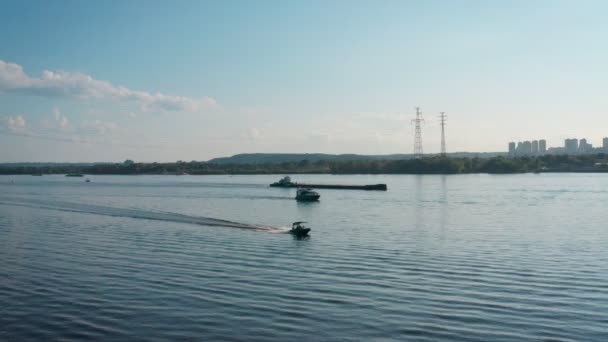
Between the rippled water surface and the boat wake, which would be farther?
the boat wake

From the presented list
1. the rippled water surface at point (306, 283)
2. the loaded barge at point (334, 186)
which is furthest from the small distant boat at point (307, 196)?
the rippled water surface at point (306, 283)

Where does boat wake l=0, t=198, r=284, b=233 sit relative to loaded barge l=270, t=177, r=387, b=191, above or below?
below

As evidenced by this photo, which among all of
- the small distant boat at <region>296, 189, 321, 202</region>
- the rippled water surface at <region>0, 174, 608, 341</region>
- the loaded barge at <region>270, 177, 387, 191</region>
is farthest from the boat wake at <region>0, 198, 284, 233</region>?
the loaded barge at <region>270, 177, 387, 191</region>

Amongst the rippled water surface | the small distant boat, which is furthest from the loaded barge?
the rippled water surface

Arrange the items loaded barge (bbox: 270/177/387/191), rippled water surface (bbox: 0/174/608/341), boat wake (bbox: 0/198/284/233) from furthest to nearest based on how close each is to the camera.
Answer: loaded barge (bbox: 270/177/387/191) → boat wake (bbox: 0/198/284/233) → rippled water surface (bbox: 0/174/608/341)

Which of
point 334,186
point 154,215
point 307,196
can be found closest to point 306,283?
point 154,215

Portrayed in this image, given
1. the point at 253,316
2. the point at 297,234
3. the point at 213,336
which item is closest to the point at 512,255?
the point at 297,234

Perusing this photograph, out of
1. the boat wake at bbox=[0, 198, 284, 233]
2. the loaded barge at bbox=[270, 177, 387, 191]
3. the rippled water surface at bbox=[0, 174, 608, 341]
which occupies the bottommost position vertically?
the rippled water surface at bbox=[0, 174, 608, 341]

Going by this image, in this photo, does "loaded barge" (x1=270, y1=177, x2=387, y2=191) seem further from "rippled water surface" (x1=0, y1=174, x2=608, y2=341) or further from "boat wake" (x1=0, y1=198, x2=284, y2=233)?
"rippled water surface" (x1=0, y1=174, x2=608, y2=341)

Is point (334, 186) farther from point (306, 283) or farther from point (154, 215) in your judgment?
point (306, 283)

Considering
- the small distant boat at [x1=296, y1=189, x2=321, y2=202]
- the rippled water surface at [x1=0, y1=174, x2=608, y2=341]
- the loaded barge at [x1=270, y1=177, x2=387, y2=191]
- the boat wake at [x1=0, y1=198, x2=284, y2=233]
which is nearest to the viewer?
the rippled water surface at [x1=0, y1=174, x2=608, y2=341]

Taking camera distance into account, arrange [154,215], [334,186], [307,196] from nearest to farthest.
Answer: [154,215]
[307,196]
[334,186]

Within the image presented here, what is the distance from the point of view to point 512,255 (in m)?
33.5

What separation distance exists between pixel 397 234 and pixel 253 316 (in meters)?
26.2
